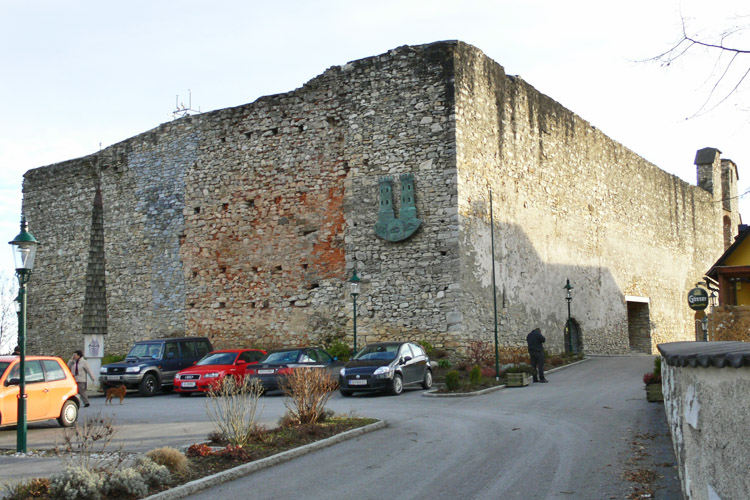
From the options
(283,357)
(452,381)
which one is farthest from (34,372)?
(452,381)

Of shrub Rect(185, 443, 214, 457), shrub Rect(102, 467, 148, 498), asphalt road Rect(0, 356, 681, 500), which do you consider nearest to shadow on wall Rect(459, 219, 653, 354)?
asphalt road Rect(0, 356, 681, 500)

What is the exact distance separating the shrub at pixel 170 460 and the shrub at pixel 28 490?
4.16 ft

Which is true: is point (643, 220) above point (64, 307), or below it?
above

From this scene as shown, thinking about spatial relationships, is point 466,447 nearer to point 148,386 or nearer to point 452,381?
point 452,381

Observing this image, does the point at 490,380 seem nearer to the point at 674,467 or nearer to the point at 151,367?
the point at 151,367

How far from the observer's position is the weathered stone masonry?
882 inches

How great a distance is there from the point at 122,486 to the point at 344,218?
1684 cm

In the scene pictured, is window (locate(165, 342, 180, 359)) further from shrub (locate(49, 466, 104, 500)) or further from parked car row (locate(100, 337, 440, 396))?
shrub (locate(49, 466, 104, 500))

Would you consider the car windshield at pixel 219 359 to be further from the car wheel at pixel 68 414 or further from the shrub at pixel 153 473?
the shrub at pixel 153 473

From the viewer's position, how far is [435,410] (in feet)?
46.3

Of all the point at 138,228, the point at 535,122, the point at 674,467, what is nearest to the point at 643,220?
the point at 535,122

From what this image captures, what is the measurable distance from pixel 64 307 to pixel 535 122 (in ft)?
66.6

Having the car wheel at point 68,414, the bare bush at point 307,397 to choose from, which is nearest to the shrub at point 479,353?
the bare bush at point 307,397

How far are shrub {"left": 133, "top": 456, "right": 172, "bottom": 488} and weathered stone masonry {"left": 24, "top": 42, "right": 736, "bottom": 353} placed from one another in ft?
46.7
